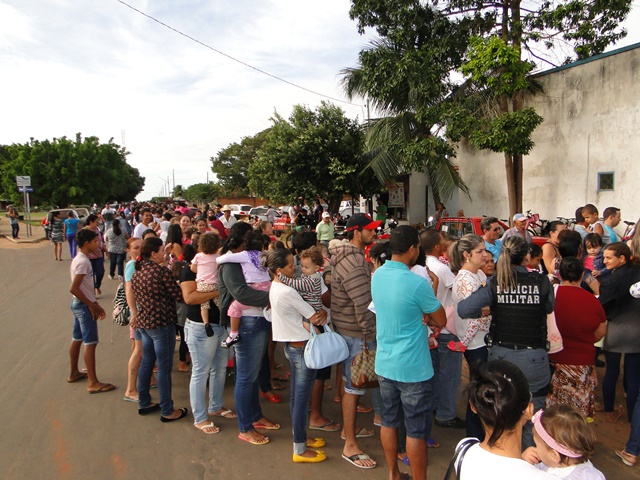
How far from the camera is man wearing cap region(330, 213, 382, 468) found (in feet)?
11.5

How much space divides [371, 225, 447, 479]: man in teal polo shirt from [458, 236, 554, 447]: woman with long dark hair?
0.51m

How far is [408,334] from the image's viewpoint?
9.66ft

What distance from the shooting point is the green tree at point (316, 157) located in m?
18.2

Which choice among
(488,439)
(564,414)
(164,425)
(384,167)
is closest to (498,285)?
(564,414)

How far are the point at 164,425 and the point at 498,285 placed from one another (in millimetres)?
3394

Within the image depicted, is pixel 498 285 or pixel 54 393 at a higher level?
pixel 498 285

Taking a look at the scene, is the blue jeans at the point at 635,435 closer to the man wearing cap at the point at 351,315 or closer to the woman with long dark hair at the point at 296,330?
the man wearing cap at the point at 351,315

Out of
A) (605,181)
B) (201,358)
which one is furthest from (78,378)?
(605,181)

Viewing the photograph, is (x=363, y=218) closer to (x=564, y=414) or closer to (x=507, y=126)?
(x=564, y=414)

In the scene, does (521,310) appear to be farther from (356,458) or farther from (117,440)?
(117,440)

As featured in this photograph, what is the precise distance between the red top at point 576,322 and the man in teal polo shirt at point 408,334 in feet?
3.57

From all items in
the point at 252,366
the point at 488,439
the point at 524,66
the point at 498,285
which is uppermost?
the point at 524,66

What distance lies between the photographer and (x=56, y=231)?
1516 cm

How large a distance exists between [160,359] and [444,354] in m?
2.71
